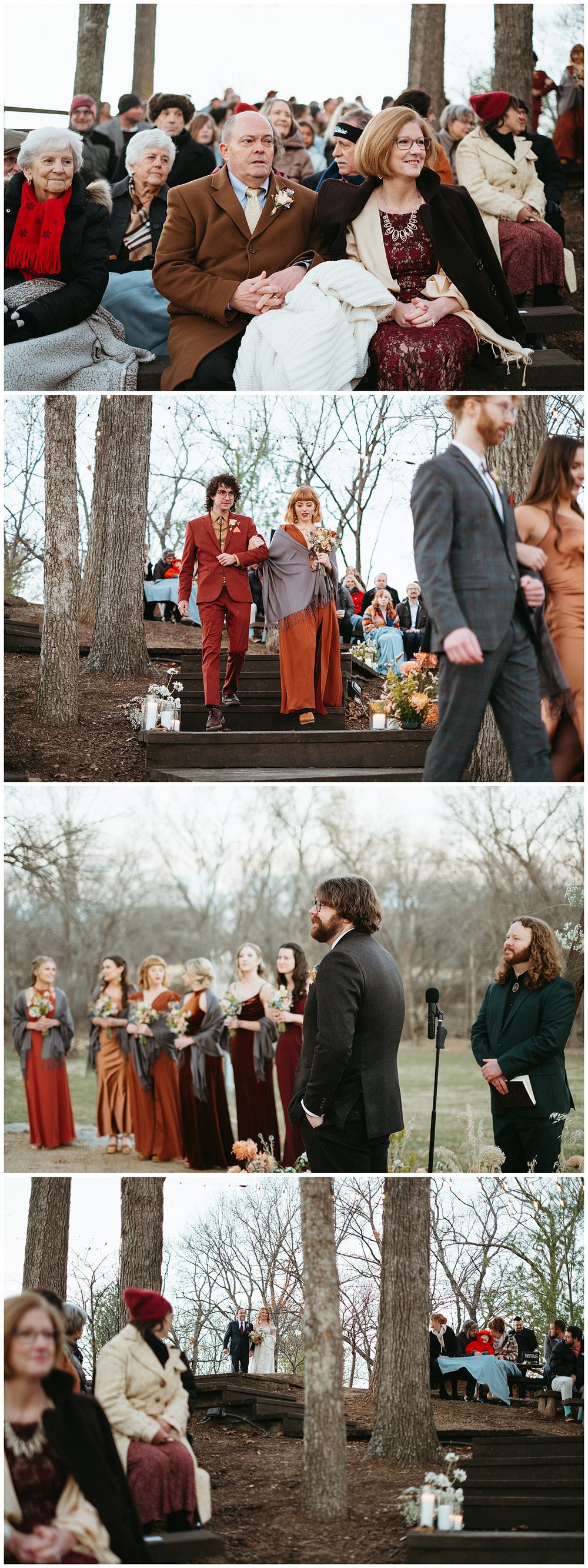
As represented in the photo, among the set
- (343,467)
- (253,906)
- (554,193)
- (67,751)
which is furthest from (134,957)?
(554,193)

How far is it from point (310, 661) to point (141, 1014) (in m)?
1.64

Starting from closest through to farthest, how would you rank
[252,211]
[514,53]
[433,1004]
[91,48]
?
1. [433,1004]
2. [252,211]
3. [91,48]
4. [514,53]

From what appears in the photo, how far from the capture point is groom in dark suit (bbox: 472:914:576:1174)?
5836mm

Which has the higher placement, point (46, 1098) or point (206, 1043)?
point (206, 1043)

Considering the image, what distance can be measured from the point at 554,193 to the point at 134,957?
16.2 feet

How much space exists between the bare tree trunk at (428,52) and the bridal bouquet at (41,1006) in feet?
19.8

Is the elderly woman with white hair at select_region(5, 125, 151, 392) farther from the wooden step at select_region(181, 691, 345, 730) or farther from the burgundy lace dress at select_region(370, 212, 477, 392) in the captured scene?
the wooden step at select_region(181, 691, 345, 730)

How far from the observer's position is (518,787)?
6.27 m

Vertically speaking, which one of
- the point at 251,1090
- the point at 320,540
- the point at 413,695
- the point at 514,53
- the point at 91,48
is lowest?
the point at 251,1090

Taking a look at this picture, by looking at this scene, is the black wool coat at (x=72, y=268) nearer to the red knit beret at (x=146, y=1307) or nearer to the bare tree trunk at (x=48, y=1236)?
the bare tree trunk at (x=48, y=1236)

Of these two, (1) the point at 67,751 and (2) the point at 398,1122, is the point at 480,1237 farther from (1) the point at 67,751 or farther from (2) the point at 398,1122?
(1) the point at 67,751

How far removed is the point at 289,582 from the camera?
6.43 meters

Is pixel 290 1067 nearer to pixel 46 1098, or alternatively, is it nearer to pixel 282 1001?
pixel 282 1001

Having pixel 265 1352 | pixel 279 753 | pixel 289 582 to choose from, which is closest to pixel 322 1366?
pixel 265 1352
